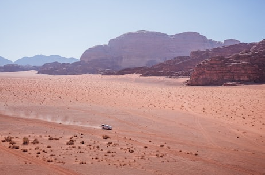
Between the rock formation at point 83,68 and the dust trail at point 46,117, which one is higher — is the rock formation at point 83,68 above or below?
above

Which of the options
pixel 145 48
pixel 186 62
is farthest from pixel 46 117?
pixel 145 48

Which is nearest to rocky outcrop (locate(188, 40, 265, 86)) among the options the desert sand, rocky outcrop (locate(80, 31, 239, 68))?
the desert sand

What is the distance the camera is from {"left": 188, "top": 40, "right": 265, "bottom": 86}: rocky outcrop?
43.5 meters

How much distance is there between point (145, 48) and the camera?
12644 cm

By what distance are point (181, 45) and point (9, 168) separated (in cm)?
13119

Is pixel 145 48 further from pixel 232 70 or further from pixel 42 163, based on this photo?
pixel 42 163

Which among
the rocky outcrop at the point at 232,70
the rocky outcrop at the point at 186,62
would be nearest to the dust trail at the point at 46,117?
the rocky outcrop at the point at 232,70

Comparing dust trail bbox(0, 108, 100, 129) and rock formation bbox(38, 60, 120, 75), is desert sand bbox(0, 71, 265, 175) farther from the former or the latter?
rock formation bbox(38, 60, 120, 75)

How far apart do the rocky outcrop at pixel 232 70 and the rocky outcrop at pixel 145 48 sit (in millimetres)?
69059

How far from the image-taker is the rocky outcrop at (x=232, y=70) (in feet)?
143

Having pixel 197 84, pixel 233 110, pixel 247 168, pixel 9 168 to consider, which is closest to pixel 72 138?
pixel 9 168

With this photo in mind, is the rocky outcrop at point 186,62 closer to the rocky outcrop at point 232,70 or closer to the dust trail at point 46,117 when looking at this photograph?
the rocky outcrop at point 232,70

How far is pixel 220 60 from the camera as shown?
159 ft

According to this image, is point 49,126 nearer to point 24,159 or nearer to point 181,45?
point 24,159
